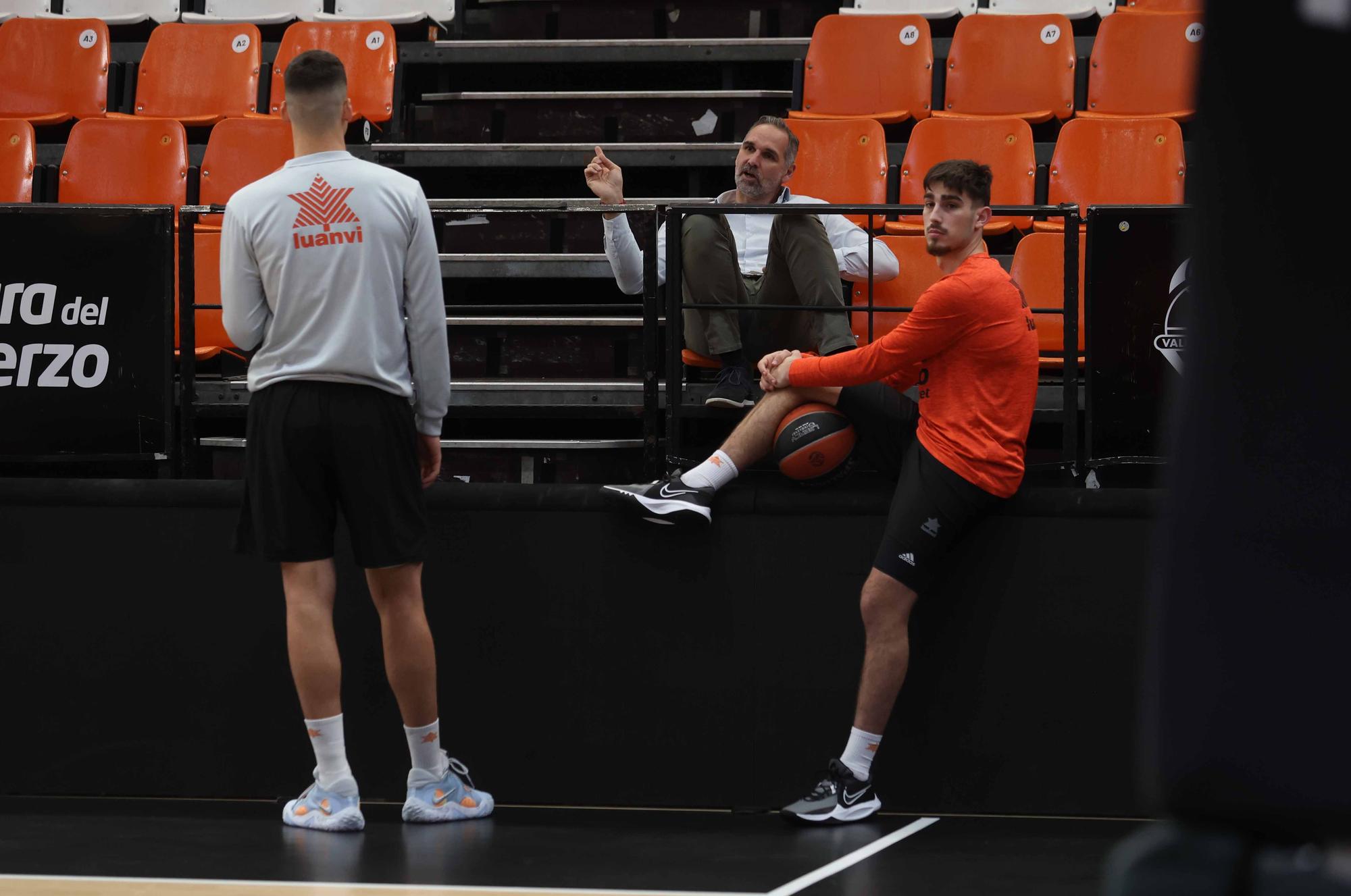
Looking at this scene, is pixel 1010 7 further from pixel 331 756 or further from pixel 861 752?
pixel 331 756

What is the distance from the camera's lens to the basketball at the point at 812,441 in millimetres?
3941

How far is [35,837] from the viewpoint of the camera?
368cm

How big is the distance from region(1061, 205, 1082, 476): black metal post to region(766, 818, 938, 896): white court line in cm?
105

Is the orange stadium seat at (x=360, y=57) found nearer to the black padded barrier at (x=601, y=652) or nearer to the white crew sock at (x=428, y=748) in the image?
the black padded barrier at (x=601, y=652)

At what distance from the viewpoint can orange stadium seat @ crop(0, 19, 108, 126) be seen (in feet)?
25.4

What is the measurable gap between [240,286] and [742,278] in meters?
1.59

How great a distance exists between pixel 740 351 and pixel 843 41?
3576mm

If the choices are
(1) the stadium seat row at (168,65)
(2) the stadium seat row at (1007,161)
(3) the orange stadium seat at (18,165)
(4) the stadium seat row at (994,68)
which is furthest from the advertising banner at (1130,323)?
(3) the orange stadium seat at (18,165)

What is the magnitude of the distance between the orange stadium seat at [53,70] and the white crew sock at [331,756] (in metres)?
5.07

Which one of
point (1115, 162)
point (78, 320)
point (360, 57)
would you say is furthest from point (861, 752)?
point (360, 57)

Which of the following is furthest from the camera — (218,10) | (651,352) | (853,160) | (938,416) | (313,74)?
(218,10)

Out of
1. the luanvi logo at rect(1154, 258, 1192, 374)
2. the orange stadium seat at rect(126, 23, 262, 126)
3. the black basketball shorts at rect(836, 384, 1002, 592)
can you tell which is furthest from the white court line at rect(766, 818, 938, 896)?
the orange stadium seat at rect(126, 23, 262, 126)

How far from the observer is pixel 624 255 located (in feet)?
14.7

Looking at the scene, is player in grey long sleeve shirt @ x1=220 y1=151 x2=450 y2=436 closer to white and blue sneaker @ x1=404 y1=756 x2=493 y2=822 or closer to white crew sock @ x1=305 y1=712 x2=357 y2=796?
white crew sock @ x1=305 y1=712 x2=357 y2=796
